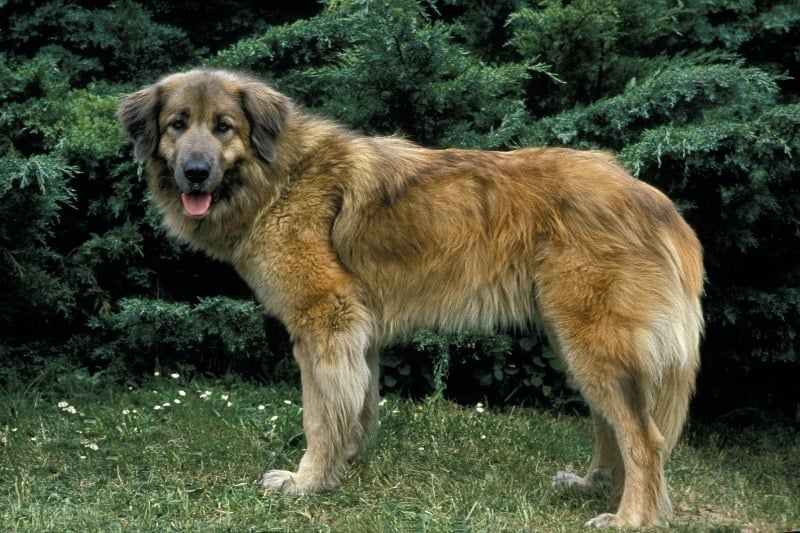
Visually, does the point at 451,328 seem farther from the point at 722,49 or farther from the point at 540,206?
the point at 722,49

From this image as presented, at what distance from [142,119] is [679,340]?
286 centimetres

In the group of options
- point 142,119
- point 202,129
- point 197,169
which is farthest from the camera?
point 142,119

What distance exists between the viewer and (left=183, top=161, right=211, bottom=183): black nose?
5.01 metres

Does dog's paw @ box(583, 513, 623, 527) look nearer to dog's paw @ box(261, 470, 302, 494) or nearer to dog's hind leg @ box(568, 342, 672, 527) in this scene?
dog's hind leg @ box(568, 342, 672, 527)

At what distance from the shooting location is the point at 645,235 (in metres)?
4.75

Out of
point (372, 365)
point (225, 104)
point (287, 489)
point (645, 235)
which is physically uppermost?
point (225, 104)

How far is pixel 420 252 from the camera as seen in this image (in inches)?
201

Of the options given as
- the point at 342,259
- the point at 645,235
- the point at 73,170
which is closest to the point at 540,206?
the point at 645,235

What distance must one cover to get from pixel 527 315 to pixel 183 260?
328 centimetres

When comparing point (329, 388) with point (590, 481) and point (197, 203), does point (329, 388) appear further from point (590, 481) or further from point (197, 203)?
point (590, 481)

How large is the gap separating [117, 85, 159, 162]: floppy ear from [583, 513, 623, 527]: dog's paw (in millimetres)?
2829

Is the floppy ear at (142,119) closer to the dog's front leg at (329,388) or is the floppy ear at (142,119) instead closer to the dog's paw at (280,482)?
the dog's front leg at (329,388)

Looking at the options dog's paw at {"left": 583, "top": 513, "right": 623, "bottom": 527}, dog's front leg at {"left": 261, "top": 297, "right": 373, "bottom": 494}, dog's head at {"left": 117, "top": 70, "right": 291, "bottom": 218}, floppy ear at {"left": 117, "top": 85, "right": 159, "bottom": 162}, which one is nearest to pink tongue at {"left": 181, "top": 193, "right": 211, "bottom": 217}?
dog's head at {"left": 117, "top": 70, "right": 291, "bottom": 218}

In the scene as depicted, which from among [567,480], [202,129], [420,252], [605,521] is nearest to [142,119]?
[202,129]
